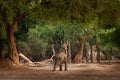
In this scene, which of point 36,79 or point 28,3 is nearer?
point 36,79

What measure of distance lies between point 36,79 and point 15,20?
309 inches

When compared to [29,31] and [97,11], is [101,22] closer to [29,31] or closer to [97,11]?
[97,11]

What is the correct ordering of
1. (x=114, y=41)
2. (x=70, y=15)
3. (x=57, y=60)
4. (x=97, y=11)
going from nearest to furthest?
(x=57, y=60)
(x=97, y=11)
(x=70, y=15)
(x=114, y=41)

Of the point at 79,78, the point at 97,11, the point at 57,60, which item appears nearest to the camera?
the point at 79,78

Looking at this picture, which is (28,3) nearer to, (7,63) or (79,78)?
(7,63)

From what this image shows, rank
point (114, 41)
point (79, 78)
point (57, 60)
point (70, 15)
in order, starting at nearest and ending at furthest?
point (79, 78) → point (57, 60) → point (70, 15) → point (114, 41)

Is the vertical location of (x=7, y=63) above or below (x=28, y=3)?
below

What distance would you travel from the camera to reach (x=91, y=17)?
17719mm

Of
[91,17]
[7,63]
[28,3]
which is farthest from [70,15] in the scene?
[7,63]

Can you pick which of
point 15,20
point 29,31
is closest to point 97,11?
point 15,20

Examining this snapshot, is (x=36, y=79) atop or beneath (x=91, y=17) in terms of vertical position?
beneath

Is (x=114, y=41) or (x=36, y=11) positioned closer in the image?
(x=36, y=11)

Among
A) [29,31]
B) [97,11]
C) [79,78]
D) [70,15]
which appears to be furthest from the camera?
[29,31]

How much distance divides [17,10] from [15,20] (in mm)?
1357
